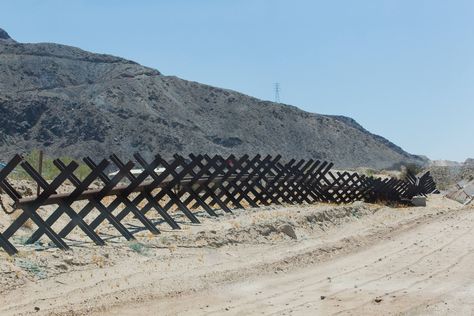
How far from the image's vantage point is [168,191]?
46.2 ft

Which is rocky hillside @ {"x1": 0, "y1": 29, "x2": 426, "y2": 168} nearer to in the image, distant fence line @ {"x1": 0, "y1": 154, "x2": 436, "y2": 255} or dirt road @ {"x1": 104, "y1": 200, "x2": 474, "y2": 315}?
distant fence line @ {"x1": 0, "y1": 154, "x2": 436, "y2": 255}

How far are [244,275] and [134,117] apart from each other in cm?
7103

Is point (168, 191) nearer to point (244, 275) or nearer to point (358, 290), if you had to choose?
point (244, 275)

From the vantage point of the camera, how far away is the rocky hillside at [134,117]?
74312 mm

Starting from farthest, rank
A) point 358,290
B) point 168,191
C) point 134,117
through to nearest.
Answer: point 134,117
point 168,191
point 358,290

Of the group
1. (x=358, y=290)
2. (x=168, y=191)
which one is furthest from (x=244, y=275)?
(x=168, y=191)

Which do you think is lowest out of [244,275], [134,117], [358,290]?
[244,275]

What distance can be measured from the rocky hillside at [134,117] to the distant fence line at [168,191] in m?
46.9

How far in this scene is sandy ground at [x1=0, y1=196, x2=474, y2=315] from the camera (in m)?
7.42

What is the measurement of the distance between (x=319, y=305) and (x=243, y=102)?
3428 inches

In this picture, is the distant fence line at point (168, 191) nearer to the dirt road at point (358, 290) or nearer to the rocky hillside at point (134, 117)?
the dirt road at point (358, 290)

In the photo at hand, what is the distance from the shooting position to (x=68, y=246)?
9992 millimetres

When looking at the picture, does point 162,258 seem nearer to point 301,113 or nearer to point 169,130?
point 169,130

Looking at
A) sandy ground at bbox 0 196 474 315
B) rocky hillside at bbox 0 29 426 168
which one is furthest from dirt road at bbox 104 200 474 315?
rocky hillside at bbox 0 29 426 168
